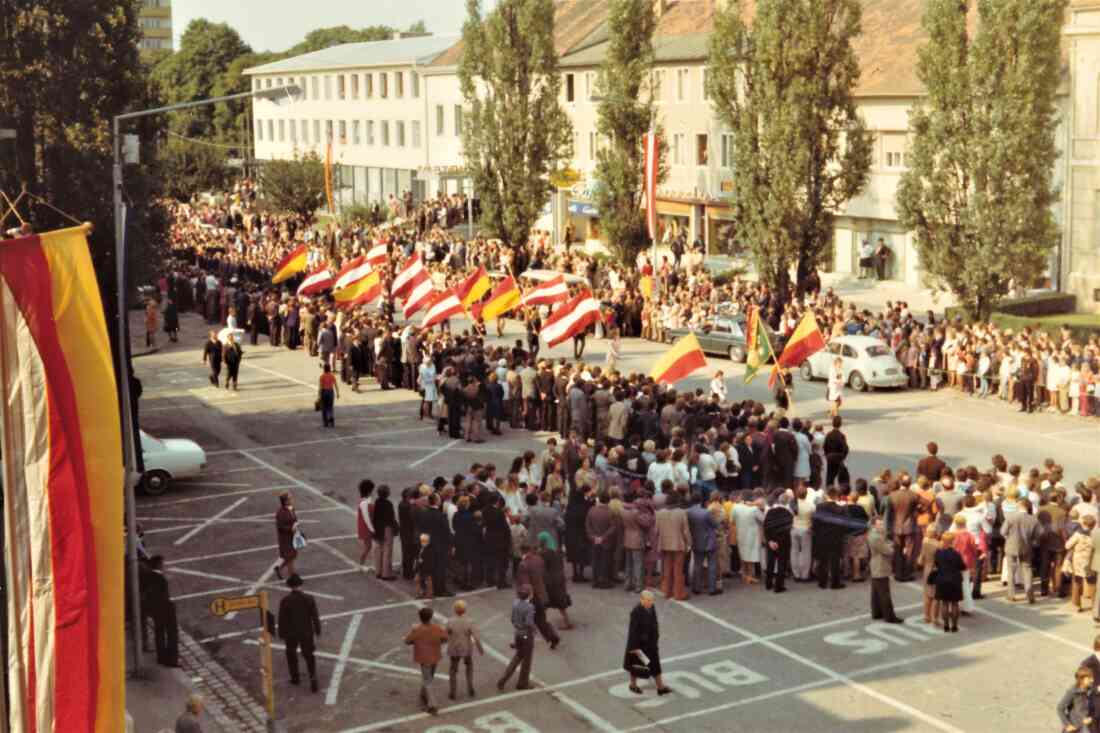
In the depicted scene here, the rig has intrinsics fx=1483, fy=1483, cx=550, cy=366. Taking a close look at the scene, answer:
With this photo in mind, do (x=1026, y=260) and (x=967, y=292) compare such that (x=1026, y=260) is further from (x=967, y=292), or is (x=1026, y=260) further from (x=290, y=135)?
(x=290, y=135)

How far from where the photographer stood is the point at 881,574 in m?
19.2

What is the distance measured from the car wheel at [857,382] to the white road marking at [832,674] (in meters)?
16.4

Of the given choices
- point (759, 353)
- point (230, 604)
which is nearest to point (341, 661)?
point (230, 604)

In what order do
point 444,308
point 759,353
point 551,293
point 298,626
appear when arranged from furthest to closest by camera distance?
point 551,293 → point 444,308 → point 759,353 → point 298,626

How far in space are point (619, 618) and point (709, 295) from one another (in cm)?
2477

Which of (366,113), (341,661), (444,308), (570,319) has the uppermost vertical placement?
(366,113)

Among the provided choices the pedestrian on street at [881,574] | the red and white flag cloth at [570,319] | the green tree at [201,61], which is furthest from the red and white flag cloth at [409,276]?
the green tree at [201,61]

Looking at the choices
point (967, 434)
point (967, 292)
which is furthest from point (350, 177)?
point (967, 434)

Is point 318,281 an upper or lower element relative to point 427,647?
upper

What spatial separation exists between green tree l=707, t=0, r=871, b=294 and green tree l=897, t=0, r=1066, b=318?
3748 millimetres

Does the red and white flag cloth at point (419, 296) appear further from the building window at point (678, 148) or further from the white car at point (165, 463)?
the building window at point (678, 148)

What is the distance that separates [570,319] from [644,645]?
17.9 metres

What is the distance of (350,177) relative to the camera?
9450 cm

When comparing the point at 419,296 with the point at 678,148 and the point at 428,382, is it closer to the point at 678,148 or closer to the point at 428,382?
the point at 428,382
